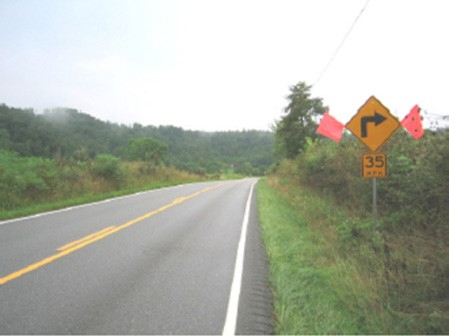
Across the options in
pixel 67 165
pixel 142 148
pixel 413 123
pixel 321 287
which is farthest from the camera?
pixel 142 148

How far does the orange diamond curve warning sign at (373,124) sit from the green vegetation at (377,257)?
77 centimetres

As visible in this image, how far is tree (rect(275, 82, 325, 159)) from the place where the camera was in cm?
3109

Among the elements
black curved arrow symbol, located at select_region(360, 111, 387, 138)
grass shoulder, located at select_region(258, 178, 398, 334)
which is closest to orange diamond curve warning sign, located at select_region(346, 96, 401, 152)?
black curved arrow symbol, located at select_region(360, 111, 387, 138)

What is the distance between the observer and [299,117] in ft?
105

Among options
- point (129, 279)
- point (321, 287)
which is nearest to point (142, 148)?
point (129, 279)

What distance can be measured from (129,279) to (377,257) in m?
3.95

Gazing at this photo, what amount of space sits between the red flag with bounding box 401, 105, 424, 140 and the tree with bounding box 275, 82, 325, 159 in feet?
72.7

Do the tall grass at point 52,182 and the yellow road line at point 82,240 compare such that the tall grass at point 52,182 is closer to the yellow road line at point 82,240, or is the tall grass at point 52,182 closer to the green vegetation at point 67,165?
the green vegetation at point 67,165

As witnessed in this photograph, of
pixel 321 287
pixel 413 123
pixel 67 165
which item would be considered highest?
pixel 413 123

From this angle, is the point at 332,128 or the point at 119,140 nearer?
the point at 332,128

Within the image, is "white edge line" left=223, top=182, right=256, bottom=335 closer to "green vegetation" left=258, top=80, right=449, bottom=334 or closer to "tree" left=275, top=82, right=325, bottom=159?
"green vegetation" left=258, top=80, right=449, bottom=334

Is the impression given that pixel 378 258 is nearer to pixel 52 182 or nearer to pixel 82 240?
pixel 82 240

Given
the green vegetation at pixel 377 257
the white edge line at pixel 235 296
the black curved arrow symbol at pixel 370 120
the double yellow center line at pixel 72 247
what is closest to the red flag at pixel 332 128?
the green vegetation at pixel 377 257

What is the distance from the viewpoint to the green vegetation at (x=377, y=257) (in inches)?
137
